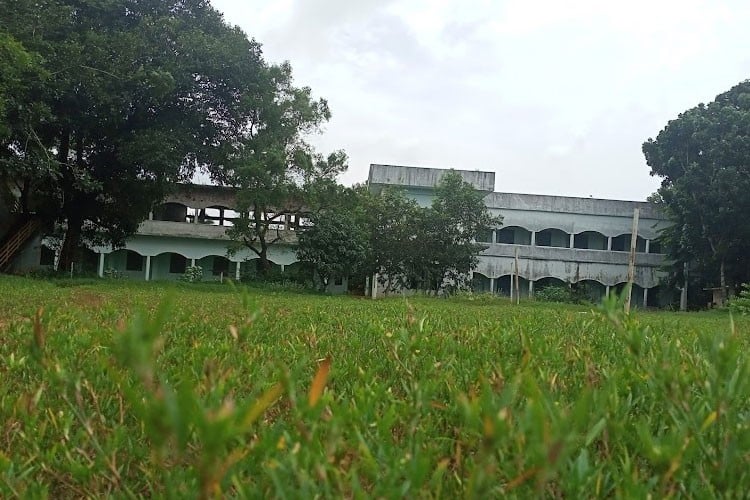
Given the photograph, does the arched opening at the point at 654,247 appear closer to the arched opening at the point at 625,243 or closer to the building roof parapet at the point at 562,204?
the arched opening at the point at 625,243

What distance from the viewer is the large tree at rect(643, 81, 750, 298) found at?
66.7 ft

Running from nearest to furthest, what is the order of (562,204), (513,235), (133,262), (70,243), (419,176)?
(70,243), (419,176), (133,262), (562,204), (513,235)

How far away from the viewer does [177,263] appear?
1097 inches

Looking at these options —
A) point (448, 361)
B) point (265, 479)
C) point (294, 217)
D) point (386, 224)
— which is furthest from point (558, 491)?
point (294, 217)

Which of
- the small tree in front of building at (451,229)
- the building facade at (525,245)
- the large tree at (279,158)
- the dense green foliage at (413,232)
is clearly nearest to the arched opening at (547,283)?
the building facade at (525,245)

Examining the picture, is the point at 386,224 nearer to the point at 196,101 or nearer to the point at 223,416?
the point at 196,101

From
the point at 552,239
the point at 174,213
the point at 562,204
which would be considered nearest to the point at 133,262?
the point at 174,213

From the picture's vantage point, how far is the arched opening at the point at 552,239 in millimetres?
28406

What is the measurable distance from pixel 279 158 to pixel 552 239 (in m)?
15.1

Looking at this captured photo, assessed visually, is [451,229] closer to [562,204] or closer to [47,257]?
[562,204]

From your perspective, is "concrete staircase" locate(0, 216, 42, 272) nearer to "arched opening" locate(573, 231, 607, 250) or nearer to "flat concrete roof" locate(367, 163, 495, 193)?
"flat concrete roof" locate(367, 163, 495, 193)

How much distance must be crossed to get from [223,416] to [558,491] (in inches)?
23.9

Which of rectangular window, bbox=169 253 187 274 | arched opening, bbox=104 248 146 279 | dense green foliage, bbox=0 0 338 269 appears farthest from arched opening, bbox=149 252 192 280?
dense green foliage, bbox=0 0 338 269

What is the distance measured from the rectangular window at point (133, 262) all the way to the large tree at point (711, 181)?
69.4ft
